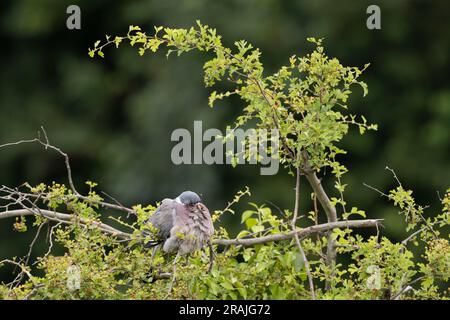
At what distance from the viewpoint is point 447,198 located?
3.93m

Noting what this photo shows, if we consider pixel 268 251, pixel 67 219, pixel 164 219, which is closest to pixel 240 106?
pixel 164 219

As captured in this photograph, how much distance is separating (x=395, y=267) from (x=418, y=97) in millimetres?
8893

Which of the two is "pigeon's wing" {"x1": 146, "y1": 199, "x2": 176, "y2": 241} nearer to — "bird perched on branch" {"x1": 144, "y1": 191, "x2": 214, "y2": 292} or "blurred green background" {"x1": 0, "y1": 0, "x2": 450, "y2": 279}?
"bird perched on branch" {"x1": 144, "y1": 191, "x2": 214, "y2": 292}

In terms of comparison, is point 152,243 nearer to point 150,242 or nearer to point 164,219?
point 150,242

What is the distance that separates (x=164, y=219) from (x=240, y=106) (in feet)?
25.5

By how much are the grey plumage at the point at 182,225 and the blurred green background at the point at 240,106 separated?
266 inches

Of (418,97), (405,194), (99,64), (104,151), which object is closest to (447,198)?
(405,194)

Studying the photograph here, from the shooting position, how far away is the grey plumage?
161 inches

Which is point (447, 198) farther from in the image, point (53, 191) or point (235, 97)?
point (235, 97)

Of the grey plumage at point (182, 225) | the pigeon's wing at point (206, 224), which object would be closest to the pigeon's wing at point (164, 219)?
the grey plumage at point (182, 225)

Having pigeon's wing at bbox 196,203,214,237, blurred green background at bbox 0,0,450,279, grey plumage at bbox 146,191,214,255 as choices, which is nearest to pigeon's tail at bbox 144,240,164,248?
grey plumage at bbox 146,191,214,255

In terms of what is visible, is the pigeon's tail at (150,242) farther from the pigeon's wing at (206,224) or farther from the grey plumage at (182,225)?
the pigeon's wing at (206,224)

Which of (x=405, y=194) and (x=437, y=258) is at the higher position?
(x=405, y=194)

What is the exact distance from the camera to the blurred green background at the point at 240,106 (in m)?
11.8
